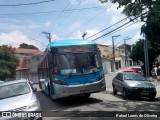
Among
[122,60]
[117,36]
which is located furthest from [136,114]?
[122,60]

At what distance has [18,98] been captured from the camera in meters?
9.83

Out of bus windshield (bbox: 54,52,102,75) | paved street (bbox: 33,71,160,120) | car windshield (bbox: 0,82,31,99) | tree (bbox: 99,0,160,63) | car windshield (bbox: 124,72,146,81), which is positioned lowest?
paved street (bbox: 33,71,160,120)

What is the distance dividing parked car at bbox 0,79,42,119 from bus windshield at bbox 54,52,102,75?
2943 mm

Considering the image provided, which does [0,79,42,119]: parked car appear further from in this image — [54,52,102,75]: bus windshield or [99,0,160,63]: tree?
[99,0,160,63]: tree

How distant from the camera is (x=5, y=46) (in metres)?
53.7

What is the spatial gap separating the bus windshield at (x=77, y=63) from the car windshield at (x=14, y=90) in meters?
2.97

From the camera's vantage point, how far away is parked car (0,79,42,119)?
29.6ft

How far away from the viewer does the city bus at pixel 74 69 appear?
14047 mm

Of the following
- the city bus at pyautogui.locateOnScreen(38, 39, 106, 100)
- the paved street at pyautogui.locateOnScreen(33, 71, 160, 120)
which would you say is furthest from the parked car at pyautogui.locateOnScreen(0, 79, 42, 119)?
the city bus at pyautogui.locateOnScreen(38, 39, 106, 100)

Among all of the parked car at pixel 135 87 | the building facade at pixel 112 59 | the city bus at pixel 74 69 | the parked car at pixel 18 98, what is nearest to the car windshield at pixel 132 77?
the parked car at pixel 135 87

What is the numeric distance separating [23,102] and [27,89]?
5.83 ft

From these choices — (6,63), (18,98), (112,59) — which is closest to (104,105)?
(18,98)

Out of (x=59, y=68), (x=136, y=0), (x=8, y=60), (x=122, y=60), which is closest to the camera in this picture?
(x=136, y=0)

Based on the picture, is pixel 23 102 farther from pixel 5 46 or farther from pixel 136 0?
pixel 5 46
